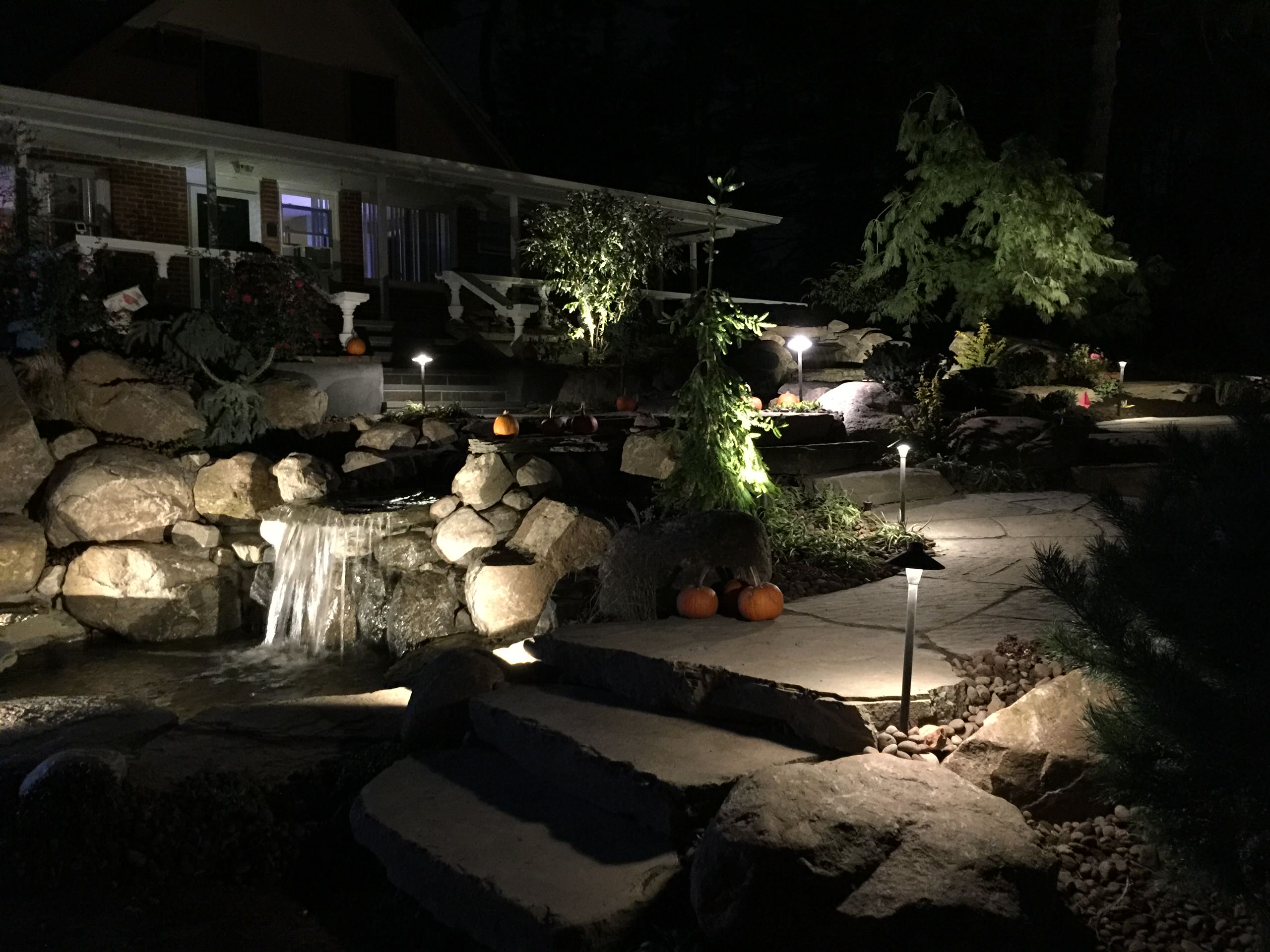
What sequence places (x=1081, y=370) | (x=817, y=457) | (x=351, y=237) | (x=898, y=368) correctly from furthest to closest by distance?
(x=351, y=237) < (x=1081, y=370) < (x=898, y=368) < (x=817, y=457)

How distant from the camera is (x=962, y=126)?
1731 cm

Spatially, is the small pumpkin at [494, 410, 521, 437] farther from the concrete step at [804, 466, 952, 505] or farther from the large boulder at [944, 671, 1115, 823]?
the large boulder at [944, 671, 1115, 823]

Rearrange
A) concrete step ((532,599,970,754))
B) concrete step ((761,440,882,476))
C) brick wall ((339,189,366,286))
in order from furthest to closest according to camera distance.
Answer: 1. brick wall ((339,189,366,286))
2. concrete step ((761,440,882,476))
3. concrete step ((532,599,970,754))

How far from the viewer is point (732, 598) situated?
5539 millimetres

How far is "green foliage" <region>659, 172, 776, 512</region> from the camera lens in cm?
661

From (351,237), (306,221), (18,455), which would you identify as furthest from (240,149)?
(18,455)

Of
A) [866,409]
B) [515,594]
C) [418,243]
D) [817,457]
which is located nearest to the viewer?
[515,594]

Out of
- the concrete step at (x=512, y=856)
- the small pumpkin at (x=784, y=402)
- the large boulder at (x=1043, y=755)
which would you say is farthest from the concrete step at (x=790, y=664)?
the small pumpkin at (x=784, y=402)

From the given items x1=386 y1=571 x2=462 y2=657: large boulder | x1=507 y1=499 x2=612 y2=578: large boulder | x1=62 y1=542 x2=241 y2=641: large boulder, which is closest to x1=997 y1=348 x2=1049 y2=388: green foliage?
x1=507 y1=499 x2=612 y2=578: large boulder

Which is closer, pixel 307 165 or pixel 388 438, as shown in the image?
pixel 388 438

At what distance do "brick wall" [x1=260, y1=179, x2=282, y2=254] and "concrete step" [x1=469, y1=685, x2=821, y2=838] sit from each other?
15110 millimetres

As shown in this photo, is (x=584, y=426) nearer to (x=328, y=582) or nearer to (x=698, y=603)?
(x=328, y=582)

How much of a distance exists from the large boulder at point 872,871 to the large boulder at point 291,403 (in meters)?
8.89

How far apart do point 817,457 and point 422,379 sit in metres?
5.24
